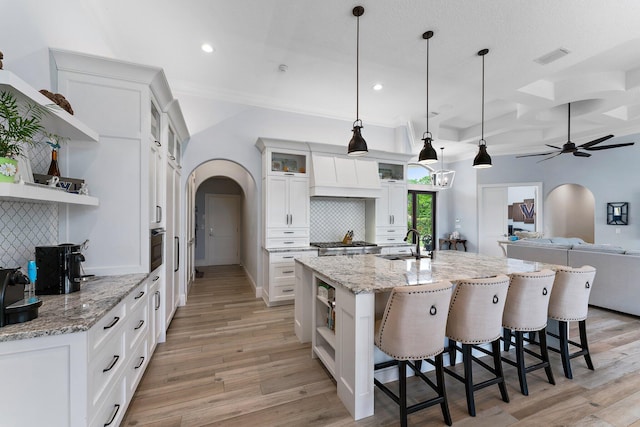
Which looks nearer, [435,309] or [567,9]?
[435,309]

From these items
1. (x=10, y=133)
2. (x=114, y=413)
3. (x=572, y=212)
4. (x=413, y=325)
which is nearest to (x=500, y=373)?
(x=413, y=325)

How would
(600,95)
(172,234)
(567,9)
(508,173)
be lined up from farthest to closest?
(508,173) < (600,95) < (172,234) < (567,9)

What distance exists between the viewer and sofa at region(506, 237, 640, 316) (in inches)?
145

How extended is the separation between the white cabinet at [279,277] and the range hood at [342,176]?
116cm

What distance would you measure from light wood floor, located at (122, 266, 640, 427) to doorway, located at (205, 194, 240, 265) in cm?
467

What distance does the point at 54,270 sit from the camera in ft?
5.60

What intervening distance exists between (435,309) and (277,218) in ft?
10.0

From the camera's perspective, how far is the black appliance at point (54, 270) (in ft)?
5.58

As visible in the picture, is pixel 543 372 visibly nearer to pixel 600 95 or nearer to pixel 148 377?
pixel 148 377

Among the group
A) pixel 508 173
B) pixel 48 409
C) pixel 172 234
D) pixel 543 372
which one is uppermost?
pixel 508 173

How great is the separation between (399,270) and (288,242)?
2379mm

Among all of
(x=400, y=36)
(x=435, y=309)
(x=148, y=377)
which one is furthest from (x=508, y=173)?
(x=148, y=377)

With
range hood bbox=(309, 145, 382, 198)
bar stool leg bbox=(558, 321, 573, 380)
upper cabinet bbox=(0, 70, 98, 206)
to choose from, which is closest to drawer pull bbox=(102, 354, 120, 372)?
upper cabinet bbox=(0, 70, 98, 206)

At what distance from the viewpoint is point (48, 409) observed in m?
1.23
